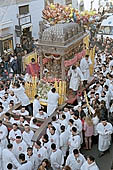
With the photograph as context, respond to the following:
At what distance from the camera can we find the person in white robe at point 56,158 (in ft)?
25.8

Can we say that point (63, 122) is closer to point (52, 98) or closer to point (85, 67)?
point (52, 98)

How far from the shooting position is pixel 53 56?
1186 cm

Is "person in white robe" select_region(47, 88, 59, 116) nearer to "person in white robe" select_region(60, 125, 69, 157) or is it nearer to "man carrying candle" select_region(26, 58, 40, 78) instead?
"person in white robe" select_region(60, 125, 69, 157)

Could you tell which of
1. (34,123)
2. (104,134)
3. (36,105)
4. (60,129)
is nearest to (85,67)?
(36,105)

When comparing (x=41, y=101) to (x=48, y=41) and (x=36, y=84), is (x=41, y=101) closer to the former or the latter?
(x=36, y=84)

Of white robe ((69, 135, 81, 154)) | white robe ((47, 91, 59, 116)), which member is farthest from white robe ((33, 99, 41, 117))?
white robe ((69, 135, 81, 154))

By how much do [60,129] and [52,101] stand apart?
1713mm

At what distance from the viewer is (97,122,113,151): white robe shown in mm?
9102

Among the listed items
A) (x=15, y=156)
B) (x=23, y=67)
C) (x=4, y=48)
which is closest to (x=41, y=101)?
(x=15, y=156)

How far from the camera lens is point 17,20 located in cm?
1947

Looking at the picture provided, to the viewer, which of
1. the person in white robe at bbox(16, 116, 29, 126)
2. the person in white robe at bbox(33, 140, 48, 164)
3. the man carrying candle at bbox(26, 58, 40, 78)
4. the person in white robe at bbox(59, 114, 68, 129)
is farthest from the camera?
the man carrying candle at bbox(26, 58, 40, 78)

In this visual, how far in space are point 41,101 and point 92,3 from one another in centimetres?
2355

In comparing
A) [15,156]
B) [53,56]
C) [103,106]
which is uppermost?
[53,56]

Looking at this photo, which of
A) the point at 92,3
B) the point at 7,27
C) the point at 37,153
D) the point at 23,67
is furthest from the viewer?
the point at 92,3
